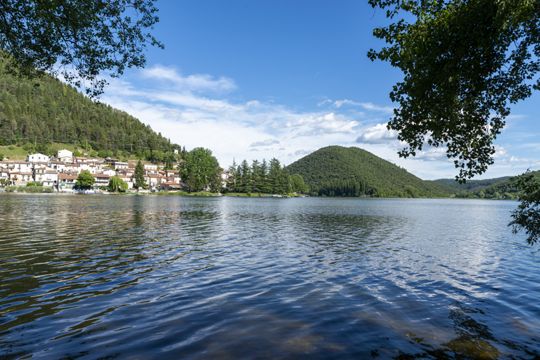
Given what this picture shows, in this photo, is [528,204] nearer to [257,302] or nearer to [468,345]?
[468,345]

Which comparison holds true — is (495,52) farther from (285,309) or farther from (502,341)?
(285,309)

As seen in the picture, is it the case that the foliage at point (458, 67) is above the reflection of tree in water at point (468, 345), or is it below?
above

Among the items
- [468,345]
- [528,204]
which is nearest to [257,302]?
[468,345]

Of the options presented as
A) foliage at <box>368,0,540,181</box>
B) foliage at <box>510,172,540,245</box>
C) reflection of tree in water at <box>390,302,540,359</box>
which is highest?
foliage at <box>368,0,540,181</box>

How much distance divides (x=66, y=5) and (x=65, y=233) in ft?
87.5

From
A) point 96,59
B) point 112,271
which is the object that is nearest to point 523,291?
point 112,271

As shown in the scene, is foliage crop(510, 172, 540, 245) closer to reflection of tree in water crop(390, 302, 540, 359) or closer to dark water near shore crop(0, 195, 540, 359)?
dark water near shore crop(0, 195, 540, 359)

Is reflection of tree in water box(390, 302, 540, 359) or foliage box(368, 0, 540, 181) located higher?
foliage box(368, 0, 540, 181)

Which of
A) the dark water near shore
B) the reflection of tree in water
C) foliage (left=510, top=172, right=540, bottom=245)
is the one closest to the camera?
the reflection of tree in water

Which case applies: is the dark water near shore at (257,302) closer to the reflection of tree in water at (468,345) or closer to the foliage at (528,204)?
the reflection of tree in water at (468,345)

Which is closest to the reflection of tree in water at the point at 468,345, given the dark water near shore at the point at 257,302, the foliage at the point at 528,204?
the dark water near shore at the point at 257,302

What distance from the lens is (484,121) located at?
13.9 meters

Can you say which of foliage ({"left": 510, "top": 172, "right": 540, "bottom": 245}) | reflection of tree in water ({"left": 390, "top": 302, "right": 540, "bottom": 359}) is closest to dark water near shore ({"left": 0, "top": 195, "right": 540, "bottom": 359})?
reflection of tree in water ({"left": 390, "top": 302, "right": 540, "bottom": 359})

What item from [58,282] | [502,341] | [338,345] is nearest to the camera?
[338,345]
